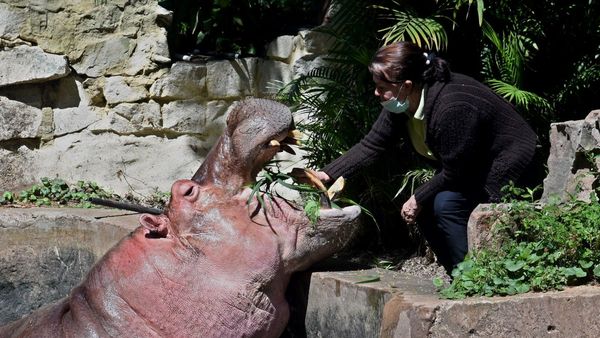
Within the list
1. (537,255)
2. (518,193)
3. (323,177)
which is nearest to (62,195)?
(323,177)

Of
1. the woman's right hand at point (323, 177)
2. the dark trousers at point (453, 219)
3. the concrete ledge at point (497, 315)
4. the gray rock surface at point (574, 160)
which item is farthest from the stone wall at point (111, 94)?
the concrete ledge at point (497, 315)

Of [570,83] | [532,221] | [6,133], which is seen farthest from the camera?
[6,133]

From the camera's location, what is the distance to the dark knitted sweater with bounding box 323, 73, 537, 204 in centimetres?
441

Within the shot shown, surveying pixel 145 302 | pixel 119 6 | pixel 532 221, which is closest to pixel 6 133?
pixel 119 6

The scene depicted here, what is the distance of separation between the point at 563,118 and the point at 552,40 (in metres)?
0.50

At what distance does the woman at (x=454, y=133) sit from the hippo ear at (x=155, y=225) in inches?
42.3

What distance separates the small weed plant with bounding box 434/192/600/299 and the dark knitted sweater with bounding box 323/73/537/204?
611 millimetres

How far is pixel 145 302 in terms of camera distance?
144 inches

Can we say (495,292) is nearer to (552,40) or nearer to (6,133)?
(552,40)

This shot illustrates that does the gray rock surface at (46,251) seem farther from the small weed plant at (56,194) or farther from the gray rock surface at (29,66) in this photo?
the gray rock surface at (29,66)

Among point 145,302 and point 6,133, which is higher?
point 145,302

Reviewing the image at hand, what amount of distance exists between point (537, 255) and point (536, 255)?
0.02m

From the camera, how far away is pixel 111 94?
25.1 ft

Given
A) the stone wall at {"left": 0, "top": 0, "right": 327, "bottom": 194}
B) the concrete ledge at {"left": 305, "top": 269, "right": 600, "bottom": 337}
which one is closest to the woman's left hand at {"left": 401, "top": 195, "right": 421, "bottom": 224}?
the concrete ledge at {"left": 305, "top": 269, "right": 600, "bottom": 337}
